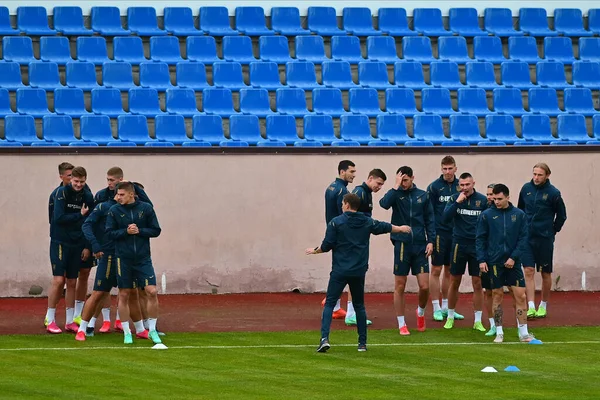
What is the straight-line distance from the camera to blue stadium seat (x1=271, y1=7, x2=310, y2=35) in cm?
2334

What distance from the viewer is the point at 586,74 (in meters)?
23.7

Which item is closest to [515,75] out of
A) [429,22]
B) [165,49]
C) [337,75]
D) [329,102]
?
[429,22]

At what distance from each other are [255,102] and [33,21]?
4.74 m

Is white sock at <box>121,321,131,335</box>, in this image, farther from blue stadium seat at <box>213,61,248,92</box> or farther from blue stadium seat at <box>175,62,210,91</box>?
blue stadium seat at <box>213,61,248,92</box>

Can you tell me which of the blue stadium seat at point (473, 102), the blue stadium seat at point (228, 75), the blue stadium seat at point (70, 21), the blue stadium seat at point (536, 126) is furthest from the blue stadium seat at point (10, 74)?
the blue stadium seat at point (536, 126)

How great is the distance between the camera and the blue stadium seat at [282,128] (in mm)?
21391

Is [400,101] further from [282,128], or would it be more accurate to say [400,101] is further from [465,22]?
[465,22]

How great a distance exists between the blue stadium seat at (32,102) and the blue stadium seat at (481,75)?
8265mm

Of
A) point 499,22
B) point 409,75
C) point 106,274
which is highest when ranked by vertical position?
point 499,22

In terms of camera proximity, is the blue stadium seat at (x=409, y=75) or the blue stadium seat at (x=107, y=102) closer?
the blue stadium seat at (x=107, y=102)

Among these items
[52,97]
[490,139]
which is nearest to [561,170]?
A: [490,139]

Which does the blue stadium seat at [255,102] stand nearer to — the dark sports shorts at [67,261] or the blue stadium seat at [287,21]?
the blue stadium seat at [287,21]

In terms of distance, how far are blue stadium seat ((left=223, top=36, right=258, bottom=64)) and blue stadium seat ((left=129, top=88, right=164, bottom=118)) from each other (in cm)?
181

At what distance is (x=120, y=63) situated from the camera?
21.9m
